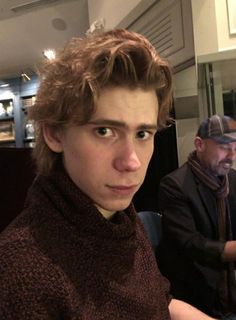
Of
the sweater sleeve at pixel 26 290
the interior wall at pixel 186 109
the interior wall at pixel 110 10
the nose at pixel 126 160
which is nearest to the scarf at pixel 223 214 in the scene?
the interior wall at pixel 186 109

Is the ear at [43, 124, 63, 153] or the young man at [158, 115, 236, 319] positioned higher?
the ear at [43, 124, 63, 153]

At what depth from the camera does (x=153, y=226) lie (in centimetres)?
151

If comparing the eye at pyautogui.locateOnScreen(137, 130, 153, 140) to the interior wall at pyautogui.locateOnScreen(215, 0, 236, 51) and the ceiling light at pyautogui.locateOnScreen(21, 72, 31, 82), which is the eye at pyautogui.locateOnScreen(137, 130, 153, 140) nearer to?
the interior wall at pyautogui.locateOnScreen(215, 0, 236, 51)

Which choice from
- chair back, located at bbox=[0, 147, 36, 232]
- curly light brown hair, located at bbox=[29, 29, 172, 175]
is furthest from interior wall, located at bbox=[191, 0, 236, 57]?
curly light brown hair, located at bbox=[29, 29, 172, 175]

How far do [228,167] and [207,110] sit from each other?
36 cm

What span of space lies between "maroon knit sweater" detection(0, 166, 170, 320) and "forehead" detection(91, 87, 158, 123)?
136mm

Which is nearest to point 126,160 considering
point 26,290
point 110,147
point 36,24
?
point 110,147

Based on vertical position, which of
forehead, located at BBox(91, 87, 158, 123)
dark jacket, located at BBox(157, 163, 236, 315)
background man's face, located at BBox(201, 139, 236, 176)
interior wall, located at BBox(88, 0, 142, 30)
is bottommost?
dark jacket, located at BBox(157, 163, 236, 315)

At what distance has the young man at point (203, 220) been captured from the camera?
1.40 m

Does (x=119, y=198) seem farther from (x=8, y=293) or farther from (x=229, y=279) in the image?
(x=229, y=279)

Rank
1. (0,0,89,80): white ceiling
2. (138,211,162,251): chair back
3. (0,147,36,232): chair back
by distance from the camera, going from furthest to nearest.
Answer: (0,0,89,80): white ceiling
(138,211,162,251): chair back
(0,147,36,232): chair back

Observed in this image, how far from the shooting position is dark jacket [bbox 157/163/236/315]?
4.53ft

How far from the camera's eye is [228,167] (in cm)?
146

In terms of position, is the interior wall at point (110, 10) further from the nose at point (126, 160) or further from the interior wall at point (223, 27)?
the nose at point (126, 160)
